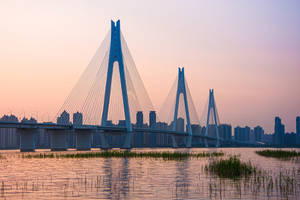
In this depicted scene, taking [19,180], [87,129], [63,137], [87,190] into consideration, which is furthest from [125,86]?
[87,190]

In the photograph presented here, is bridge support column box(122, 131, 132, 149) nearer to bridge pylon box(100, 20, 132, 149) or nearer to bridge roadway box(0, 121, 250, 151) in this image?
bridge roadway box(0, 121, 250, 151)

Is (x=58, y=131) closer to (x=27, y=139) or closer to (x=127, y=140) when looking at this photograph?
(x=27, y=139)

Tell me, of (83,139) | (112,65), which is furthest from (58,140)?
(112,65)

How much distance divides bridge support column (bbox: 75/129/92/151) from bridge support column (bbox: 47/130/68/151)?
234 centimetres

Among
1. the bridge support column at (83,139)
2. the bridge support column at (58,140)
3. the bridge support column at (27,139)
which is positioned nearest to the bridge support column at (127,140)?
the bridge support column at (83,139)

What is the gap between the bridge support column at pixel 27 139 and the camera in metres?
70.9

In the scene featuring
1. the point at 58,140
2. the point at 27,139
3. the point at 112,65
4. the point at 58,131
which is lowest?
the point at 58,140

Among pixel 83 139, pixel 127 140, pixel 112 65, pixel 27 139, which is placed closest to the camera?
pixel 112 65

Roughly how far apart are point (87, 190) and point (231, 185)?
6269 mm

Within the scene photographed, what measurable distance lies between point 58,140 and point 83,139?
4234 millimetres

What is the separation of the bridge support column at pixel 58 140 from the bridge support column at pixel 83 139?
2.34 metres

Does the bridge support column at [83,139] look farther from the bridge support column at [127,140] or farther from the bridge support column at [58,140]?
the bridge support column at [127,140]

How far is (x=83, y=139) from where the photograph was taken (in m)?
77.1

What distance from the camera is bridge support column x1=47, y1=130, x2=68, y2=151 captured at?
7462cm
